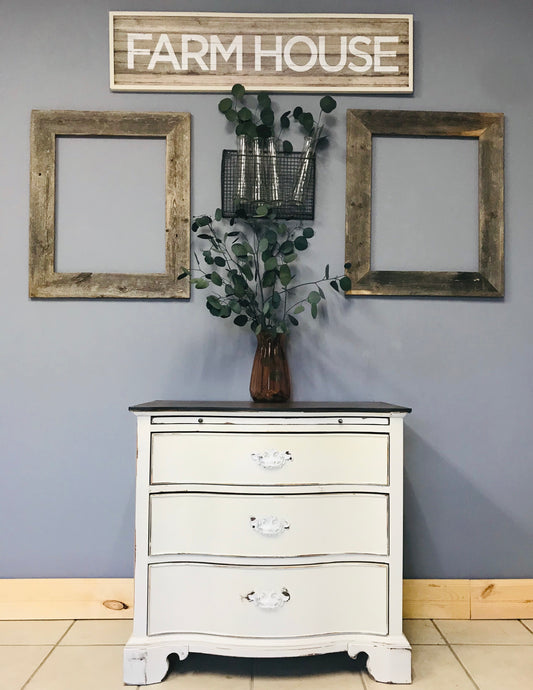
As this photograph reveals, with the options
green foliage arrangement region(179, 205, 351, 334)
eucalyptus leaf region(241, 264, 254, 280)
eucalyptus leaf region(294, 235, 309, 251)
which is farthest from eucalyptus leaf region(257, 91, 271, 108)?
eucalyptus leaf region(241, 264, 254, 280)

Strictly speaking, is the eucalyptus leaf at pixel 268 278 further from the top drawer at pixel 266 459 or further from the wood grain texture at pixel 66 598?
the wood grain texture at pixel 66 598

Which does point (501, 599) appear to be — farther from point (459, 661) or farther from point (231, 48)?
point (231, 48)

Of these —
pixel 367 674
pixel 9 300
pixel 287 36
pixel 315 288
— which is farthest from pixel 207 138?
pixel 367 674

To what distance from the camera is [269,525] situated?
1.67 m

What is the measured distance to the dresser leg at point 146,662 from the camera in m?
1.65

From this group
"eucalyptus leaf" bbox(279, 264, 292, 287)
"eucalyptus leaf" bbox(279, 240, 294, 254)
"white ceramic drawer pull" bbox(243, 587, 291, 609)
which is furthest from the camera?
"eucalyptus leaf" bbox(279, 240, 294, 254)

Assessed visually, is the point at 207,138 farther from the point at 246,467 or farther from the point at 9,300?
the point at 246,467

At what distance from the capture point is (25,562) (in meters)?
2.13

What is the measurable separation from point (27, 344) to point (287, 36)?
5.23 feet

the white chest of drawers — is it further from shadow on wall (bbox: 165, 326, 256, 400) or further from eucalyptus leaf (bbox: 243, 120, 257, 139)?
eucalyptus leaf (bbox: 243, 120, 257, 139)

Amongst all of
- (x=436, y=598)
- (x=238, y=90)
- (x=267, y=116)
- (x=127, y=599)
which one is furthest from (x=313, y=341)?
(x=127, y=599)

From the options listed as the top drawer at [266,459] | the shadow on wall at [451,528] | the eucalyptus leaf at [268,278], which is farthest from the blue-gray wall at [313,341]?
the top drawer at [266,459]

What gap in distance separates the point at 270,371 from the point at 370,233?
2.28ft

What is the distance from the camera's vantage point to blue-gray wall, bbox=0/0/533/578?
2164 millimetres
